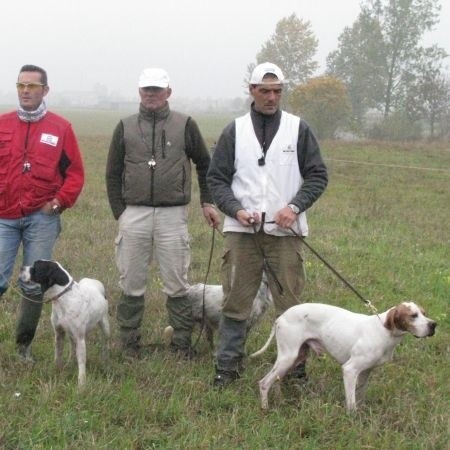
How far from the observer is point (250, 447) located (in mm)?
3859

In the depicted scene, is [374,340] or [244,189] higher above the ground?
[244,189]

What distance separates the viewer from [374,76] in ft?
176

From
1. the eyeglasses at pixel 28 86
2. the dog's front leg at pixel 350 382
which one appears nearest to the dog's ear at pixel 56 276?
the eyeglasses at pixel 28 86

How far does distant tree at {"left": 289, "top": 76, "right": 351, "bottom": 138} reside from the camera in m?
45.4

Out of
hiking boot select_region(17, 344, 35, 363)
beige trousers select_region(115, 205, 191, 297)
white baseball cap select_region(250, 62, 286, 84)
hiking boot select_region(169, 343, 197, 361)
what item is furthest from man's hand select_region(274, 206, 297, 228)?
hiking boot select_region(17, 344, 35, 363)

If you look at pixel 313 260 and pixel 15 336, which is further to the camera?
pixel 313 260

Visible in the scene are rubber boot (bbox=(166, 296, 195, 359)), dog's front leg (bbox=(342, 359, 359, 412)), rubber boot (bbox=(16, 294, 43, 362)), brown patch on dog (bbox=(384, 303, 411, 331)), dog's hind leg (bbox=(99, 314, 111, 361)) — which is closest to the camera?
brown patch on dog (bbox=(384, 303, 411, 331))

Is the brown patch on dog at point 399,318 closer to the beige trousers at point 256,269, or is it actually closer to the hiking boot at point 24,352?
the beige trousers at point 256,269

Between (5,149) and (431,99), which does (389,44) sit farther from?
(5,149)

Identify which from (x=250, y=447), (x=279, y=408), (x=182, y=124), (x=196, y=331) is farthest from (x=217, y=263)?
(x=250, y=447)

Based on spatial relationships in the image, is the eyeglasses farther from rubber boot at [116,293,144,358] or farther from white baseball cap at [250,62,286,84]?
rubber boot at [116,293,144,358]

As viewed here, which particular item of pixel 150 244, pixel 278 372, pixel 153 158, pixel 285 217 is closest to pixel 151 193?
pixel 153 158

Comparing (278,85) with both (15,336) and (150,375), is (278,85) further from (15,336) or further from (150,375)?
(15,336)

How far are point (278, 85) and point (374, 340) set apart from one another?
1806 mm
